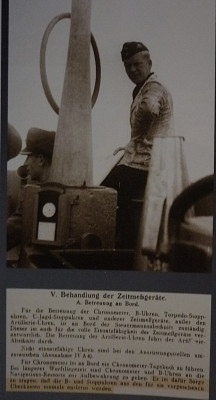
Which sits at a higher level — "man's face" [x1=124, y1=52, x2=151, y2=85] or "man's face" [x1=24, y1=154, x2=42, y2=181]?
"man's face" [x1=124, y1=52, x2=151, y2=85]

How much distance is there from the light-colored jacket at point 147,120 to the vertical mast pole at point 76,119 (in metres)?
0.07

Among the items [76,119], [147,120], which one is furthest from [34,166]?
[147,120]

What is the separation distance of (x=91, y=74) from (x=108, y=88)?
0.04m

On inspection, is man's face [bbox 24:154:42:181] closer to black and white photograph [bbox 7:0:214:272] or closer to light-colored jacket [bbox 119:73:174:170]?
black and white photograph [bbox 7:0:214:272]

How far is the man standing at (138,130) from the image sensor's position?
90cm

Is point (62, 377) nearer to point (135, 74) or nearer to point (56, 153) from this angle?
point (56, 153)

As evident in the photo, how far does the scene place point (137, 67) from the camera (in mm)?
904

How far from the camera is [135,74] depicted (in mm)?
906

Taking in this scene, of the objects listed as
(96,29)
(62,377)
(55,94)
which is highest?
(96,29)

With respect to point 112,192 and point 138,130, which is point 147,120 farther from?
point 112,192

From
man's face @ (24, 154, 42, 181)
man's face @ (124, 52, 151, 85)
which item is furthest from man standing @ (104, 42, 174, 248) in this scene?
man's face @ (24, 154, 42, 181)

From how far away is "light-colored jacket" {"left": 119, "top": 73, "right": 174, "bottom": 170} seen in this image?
0.90 m

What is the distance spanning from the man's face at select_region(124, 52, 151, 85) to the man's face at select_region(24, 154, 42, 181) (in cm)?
21

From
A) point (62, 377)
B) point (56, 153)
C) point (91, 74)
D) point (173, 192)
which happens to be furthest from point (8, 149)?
point (62, 377)
